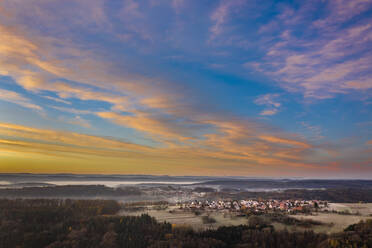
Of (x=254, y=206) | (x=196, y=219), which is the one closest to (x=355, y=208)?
(x=254, y=206)

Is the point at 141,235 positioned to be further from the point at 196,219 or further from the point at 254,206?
the point at 254,206

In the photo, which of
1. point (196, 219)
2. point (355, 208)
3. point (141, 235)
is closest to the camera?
point (141, 235)

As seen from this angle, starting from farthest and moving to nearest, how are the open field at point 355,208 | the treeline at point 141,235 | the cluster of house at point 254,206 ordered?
the cluster of house at point 254,206 < the open field at point 355,208 < the treeline at point 141,235

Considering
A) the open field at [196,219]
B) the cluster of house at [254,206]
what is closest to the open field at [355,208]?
the cluster of house at [254,206]

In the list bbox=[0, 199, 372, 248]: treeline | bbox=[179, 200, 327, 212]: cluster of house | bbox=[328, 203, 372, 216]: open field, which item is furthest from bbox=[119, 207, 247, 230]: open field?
bbox=[328, 203, 372, 216]: open field

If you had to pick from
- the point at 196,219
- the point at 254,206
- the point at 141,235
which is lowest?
the point at 196,219

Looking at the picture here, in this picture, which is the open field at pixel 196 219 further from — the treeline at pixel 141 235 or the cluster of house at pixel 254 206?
the cluster of house at pixel 254 206

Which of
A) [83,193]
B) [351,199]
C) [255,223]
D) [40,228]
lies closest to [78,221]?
[40,228]

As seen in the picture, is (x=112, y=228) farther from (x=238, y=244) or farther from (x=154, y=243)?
(x=238, y=244)
